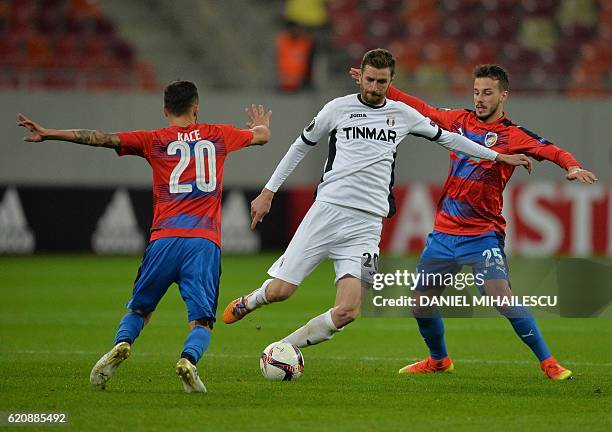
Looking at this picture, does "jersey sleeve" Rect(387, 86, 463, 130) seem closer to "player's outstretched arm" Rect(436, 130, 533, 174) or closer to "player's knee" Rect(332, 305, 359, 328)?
"player's outstretched arm" Rect(436, 130, 533, 174)

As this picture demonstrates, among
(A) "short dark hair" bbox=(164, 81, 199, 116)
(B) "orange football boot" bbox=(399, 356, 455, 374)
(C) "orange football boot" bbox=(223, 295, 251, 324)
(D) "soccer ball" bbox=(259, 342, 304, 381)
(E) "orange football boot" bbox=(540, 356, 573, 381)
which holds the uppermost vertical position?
(A) "short dark hair" bbox=(164, 81, 199, 116)

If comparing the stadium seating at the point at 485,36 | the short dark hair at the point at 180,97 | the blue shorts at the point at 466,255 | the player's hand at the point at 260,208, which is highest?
the stadium seating at the point at 485,36

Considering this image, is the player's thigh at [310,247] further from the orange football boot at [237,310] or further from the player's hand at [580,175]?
the player's hand at [580,175]

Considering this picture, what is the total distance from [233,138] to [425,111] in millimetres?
1807

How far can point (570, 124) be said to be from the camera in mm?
21375

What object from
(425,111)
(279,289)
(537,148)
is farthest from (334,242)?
(537,148)

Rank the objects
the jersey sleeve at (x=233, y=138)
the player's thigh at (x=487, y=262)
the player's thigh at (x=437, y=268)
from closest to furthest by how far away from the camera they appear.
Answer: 1. the jersey sleeve at (x=233, y=138)
2. the player's thigh at (x=487, y=262)
3. the player's thigh at (x=437, y=268)

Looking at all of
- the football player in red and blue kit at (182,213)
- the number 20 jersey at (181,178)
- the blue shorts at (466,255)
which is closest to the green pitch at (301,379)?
the football player in red and blue kit at (182,213)

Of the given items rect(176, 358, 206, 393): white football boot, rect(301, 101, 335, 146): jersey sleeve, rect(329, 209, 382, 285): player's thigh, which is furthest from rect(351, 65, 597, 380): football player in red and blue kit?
rect(176, 358, 206, 393): white football boot

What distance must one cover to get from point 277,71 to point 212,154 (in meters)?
14.7

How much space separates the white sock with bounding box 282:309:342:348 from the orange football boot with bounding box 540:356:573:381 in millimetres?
1628

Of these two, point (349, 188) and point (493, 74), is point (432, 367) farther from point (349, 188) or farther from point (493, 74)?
point (493, 74)

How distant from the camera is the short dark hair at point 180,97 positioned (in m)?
7.40

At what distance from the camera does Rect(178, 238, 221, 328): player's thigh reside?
23.8 ft
